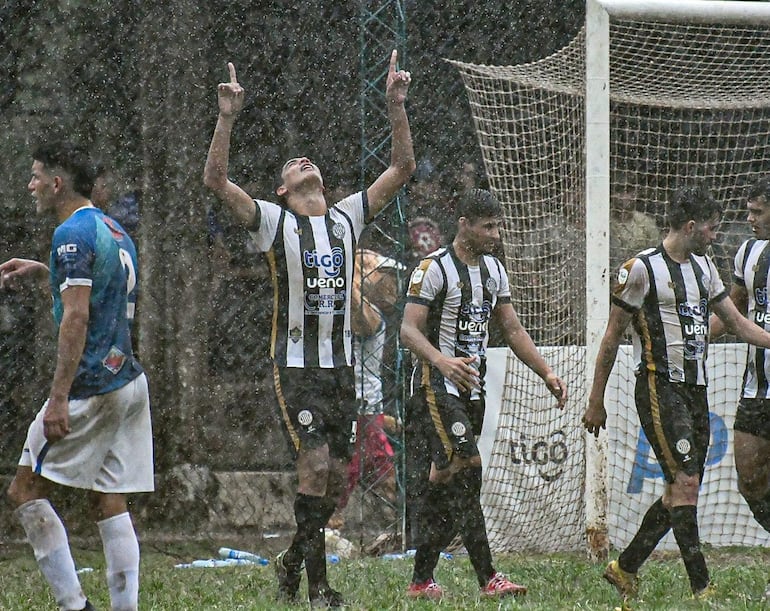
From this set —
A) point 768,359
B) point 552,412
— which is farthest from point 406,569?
point 768,359

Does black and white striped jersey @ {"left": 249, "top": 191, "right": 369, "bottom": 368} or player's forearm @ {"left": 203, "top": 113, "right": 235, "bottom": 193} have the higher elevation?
player's forearm @ {"left": 203, "top": 113, "right": 235, "bottom": 193}

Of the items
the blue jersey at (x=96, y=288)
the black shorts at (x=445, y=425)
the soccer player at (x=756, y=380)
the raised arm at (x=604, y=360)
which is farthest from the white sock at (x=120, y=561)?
the soccer player at (x=756, y=380)

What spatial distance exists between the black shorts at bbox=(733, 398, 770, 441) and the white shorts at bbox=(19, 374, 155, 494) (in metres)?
3.35

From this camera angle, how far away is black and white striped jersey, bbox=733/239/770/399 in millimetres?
7023

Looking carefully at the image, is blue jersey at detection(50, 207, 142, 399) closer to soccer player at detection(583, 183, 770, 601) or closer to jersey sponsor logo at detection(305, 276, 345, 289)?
jersey sponsor logo at detection(305, 276, 345, 289)

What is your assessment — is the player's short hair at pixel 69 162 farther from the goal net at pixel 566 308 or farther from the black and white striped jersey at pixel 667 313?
the goal net at pixel 566 308

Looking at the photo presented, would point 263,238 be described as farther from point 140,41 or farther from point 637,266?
point 140,41

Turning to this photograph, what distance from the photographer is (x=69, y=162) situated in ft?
17.1

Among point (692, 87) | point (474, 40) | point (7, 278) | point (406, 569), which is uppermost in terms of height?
point (474, 40)

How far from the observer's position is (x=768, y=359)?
702cm

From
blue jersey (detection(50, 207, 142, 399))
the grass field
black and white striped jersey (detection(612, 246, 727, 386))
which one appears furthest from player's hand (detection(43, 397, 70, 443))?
black and white striped jersey (detection(612, 246, 727, 386))

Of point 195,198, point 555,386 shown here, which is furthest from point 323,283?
point 195,198

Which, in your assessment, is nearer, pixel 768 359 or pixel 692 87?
pixel 768 359

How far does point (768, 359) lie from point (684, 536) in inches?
51.0
